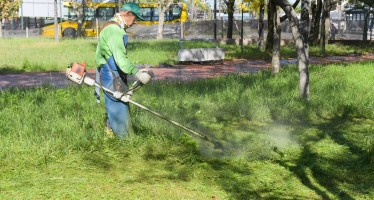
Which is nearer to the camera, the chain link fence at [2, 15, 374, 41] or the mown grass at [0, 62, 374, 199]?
the mown grass at [0, 62, 374, 199]

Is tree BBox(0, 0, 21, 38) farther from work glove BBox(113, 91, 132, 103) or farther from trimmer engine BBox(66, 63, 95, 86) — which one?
work glove BBox(113, 91, 132, 103)

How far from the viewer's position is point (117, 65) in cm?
553

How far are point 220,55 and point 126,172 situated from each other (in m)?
13.2

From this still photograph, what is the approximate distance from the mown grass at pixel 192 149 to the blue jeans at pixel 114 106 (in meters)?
0.17

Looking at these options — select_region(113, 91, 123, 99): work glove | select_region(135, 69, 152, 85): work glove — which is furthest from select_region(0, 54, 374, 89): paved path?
select_region(135, 69, 152, 85): work glove

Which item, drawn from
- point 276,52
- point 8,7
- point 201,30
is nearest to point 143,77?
point 276,52

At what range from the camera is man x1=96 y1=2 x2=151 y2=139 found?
17.6 feet

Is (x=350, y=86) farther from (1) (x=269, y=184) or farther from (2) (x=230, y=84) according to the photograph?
(1) (x=269, y=184)

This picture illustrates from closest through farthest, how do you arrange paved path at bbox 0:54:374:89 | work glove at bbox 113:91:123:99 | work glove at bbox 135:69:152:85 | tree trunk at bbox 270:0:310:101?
work glove at bbox 135:69:152:85
work glove at bbox 113:91:123:99
tree trunk at bbox 270:0:310:101
paved path at bbox 0:54:374:89

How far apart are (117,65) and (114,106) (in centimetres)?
45

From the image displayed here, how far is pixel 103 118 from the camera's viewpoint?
6.46 m

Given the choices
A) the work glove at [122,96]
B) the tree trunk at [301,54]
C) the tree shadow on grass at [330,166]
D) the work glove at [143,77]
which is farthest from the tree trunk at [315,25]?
the work glove at [143,77]

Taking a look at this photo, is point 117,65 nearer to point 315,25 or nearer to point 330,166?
point 330,166

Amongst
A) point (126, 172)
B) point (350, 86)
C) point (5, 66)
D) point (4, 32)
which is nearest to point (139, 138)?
point (126, 172)
